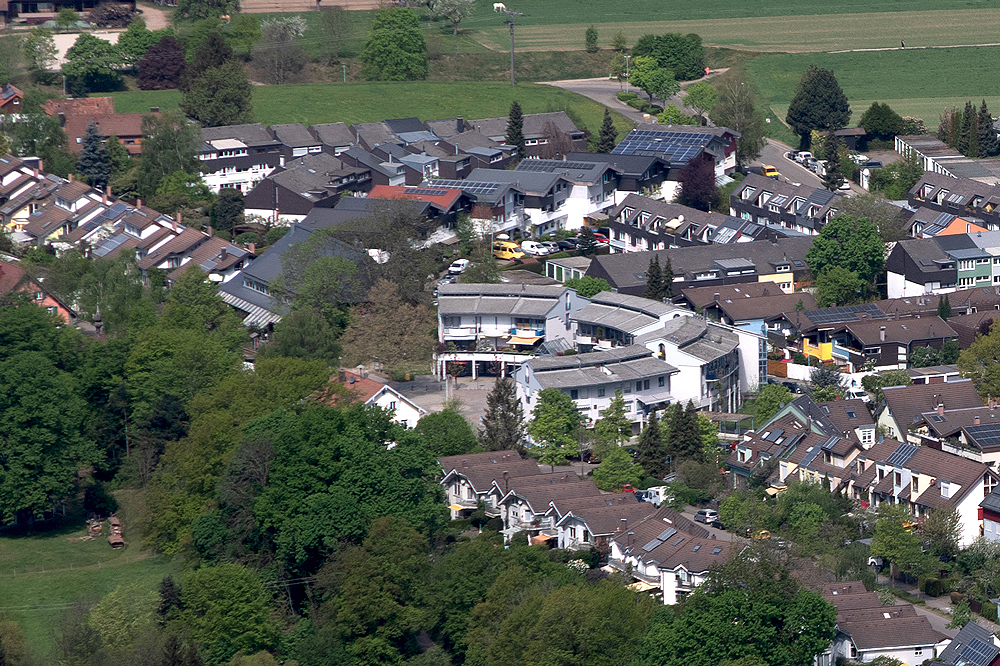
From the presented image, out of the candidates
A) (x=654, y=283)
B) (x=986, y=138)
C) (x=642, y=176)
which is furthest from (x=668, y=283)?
(x=986, y=138)

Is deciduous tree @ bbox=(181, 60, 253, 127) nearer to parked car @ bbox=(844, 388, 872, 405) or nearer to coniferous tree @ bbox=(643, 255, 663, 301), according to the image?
coniferous tree @ bbox=(643, 255, 663, 301)

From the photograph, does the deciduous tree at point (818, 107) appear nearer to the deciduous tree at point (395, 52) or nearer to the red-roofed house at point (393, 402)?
the deciduous tree at point (395, 52)

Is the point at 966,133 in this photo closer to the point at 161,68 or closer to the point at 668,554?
the point at 161,68

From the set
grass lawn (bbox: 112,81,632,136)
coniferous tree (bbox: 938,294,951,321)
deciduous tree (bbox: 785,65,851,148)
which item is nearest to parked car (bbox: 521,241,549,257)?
coniferous tree (bbox: 938,294,951,321)

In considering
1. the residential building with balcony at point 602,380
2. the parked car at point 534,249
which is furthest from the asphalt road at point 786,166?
the residential building with balcony at point 602,380

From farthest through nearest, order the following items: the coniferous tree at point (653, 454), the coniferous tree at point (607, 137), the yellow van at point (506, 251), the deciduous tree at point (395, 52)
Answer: the deciduous tree at point (395, 52)
the coniferous tree at point (607, 137)
the yellow van at point (506, 251)
the coniferous tree at point (653, 454)
